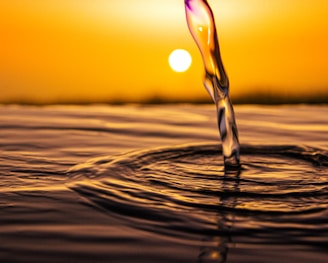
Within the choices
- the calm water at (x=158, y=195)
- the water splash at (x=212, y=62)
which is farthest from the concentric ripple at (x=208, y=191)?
the water splash at (x=212, y=62)

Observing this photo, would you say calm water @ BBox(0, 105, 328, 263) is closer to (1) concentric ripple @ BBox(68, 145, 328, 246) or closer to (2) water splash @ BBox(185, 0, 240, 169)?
(1) concentric ripple @ BBox(68, 145, 328, 246)

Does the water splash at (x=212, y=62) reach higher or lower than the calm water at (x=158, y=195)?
higher

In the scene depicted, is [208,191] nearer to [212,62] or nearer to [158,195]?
[158,195]

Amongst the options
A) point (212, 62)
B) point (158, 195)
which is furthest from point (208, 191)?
point (212, 62)

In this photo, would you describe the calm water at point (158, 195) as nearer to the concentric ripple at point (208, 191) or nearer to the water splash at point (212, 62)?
the concentric ripple at point (208, 191)

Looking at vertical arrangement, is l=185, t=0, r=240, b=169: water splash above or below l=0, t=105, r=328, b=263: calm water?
above

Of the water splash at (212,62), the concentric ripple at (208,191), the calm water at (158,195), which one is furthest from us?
the water splash at (212,62)

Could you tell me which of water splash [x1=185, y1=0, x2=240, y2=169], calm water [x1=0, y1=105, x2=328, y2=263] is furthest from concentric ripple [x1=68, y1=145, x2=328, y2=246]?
water splash [x1=185, y1=0, x2=240, y2=169]
